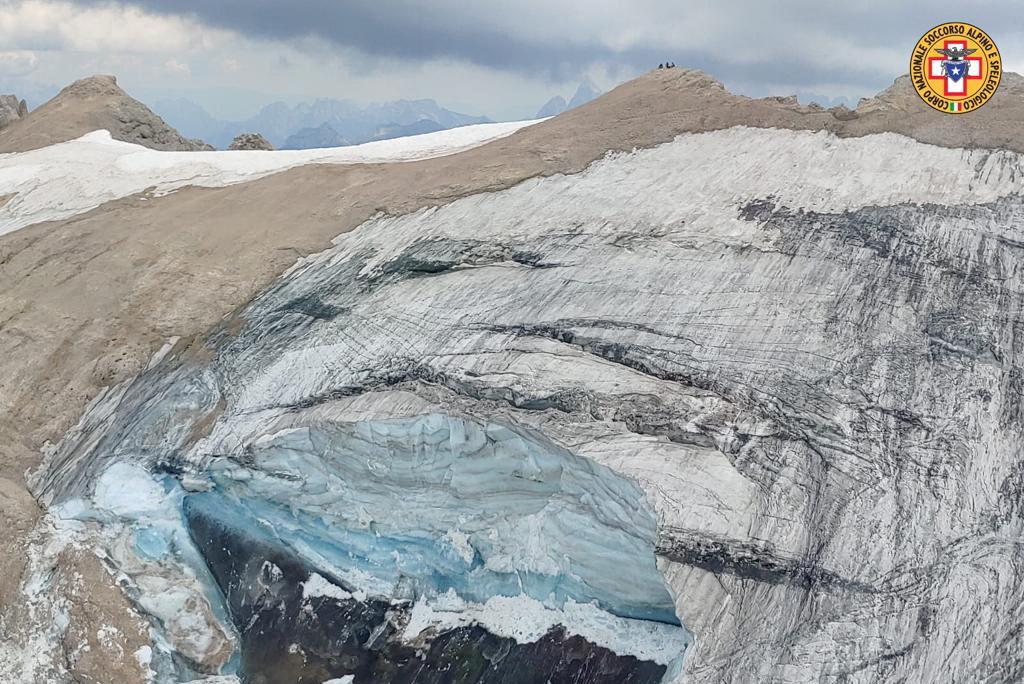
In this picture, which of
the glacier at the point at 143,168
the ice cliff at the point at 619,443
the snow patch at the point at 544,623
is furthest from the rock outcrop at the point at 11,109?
the snow patch at the point at 544,623

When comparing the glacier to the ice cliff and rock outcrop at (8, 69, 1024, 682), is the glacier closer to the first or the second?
rock outcrop at (8, 69, 1024, 682)

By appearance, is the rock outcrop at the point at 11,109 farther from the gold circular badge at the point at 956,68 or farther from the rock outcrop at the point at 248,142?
the gold circular badge at the point at 956,68

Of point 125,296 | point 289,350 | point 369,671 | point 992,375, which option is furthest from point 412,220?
point 992,375

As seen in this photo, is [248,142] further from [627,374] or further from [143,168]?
[627,374]

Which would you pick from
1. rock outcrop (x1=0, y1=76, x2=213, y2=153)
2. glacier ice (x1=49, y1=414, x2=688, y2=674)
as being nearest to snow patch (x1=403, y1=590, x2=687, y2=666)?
glacier ice (x1=49, y1=414, x2=688, y2=674)

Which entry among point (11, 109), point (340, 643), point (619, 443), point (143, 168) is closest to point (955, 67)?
point (619, 443)

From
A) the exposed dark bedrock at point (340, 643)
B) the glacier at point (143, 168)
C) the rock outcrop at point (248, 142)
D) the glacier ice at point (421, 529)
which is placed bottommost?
the exposed dark bedrock at point (340, 643)
